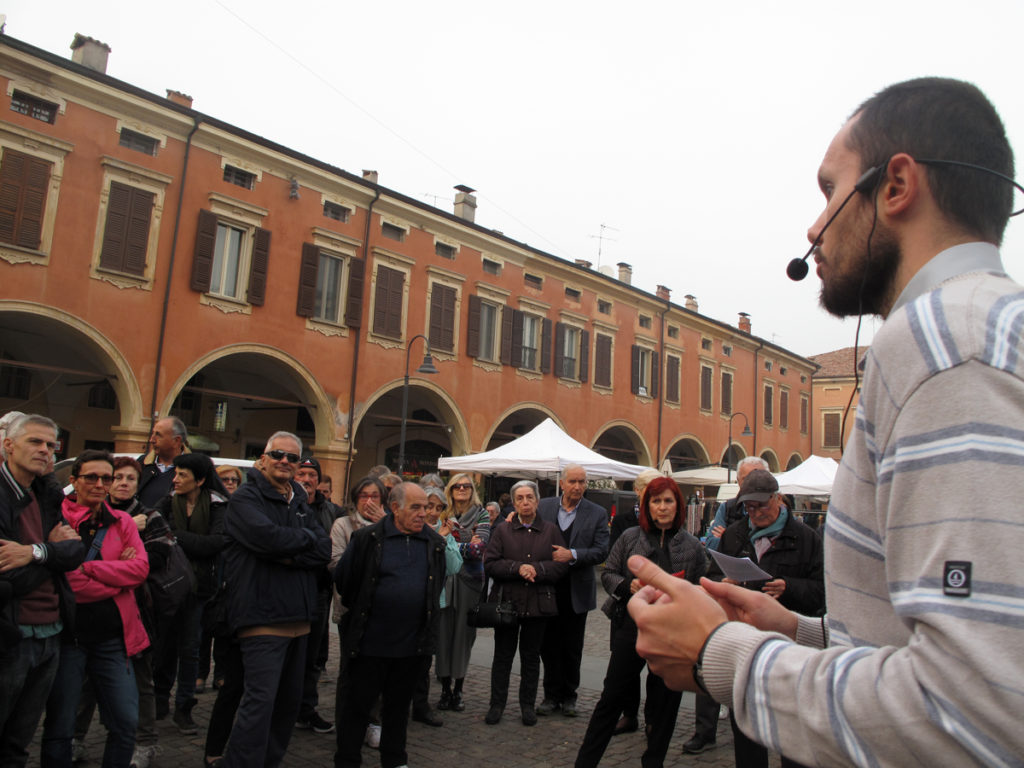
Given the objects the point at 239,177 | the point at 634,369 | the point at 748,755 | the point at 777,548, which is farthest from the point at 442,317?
the point at 748,755

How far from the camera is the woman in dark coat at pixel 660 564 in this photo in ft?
15.5

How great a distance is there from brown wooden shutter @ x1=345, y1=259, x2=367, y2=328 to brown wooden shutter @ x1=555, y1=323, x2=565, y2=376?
780 cm

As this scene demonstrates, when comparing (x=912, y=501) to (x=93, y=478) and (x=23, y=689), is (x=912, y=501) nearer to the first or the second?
(x=23, y=689)

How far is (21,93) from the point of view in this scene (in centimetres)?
1549

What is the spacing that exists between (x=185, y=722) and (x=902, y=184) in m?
6.04

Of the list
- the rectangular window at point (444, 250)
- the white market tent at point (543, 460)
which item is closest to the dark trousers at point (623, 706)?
the white market tent at point (543, 460)

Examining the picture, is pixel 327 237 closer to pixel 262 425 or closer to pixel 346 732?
pixel 262 425

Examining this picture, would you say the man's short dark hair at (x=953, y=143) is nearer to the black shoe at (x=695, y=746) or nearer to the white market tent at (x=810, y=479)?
the black shoe at (x=695, y=746)

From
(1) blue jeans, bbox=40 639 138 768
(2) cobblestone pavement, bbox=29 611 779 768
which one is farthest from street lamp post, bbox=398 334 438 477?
(1) blue jeans, bbox=40 639 138 768

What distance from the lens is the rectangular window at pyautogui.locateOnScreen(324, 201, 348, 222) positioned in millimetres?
20703

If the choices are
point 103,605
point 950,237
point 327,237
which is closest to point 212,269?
point 327,237

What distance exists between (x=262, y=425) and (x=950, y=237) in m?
22.8

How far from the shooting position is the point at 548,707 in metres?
6.67

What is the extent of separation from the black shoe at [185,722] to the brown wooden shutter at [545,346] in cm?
2076
